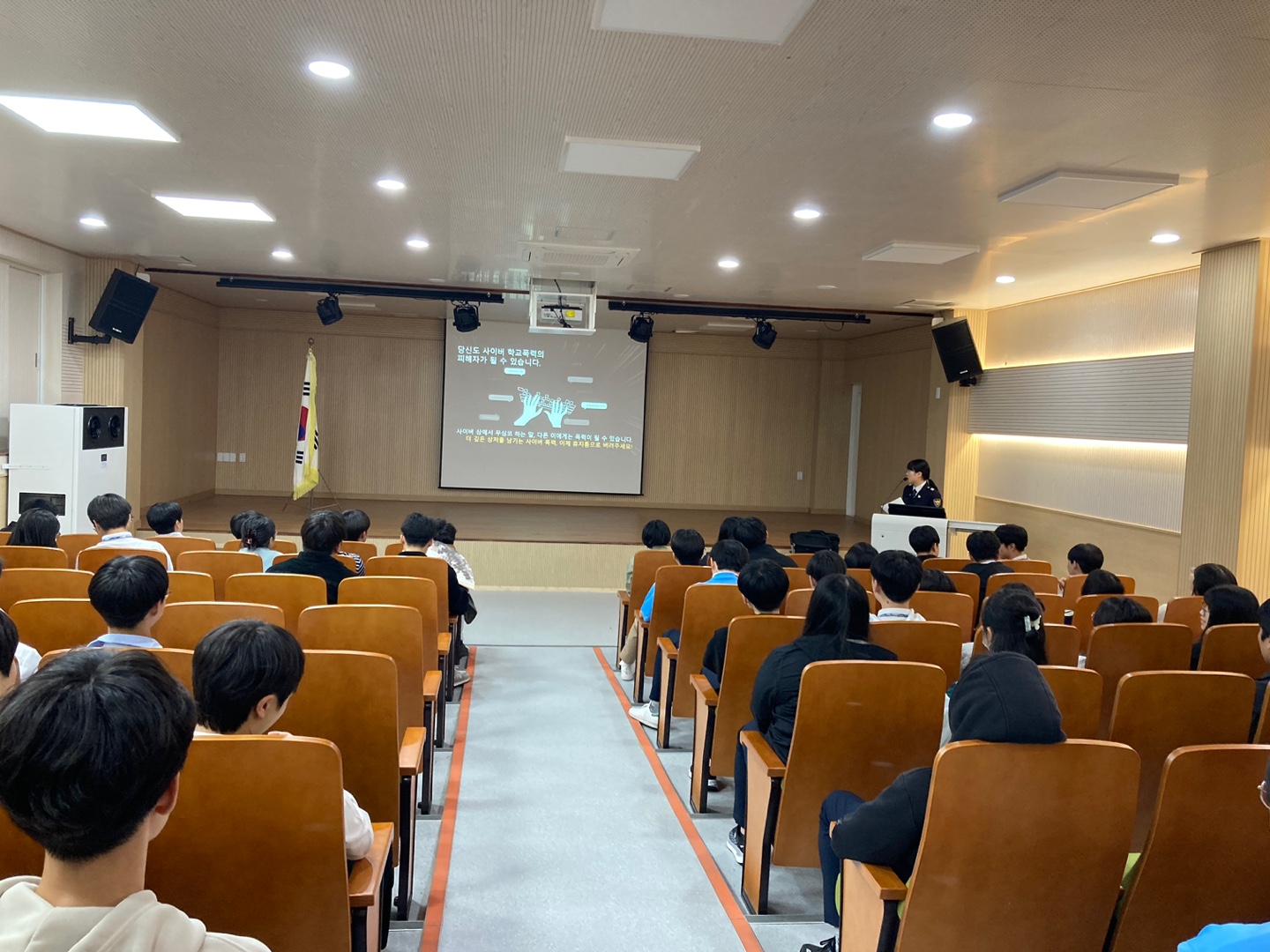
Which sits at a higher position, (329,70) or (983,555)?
(329,70)

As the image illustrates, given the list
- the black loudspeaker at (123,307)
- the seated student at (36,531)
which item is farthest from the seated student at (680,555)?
the black loudspeaker at (123,307)

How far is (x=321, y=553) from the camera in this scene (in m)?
4.26

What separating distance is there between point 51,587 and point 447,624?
1.98m

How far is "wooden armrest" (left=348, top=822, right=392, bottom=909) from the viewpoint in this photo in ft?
6.05

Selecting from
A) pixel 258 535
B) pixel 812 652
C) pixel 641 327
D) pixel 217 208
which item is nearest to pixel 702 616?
pixel 812 652

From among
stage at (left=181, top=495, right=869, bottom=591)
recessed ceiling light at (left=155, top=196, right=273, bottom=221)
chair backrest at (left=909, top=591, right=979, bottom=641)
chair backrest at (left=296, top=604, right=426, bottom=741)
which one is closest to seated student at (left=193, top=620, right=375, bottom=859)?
chair backrest at (left=296, top=604, right=426, bottom=741)

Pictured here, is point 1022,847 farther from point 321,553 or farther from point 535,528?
point 535,528

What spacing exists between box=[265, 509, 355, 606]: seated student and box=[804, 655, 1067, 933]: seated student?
2.83 meters

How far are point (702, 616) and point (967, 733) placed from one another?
90.2 inches

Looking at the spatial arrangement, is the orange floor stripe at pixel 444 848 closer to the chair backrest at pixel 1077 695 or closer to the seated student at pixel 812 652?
the seated student at pixel 812 652

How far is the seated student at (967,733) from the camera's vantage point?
1.87 meters

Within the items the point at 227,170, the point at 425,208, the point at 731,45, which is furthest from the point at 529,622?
the point at 731,45

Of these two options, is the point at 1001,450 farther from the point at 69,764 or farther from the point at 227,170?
the point at 69,764

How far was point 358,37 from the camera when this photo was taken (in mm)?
3518
